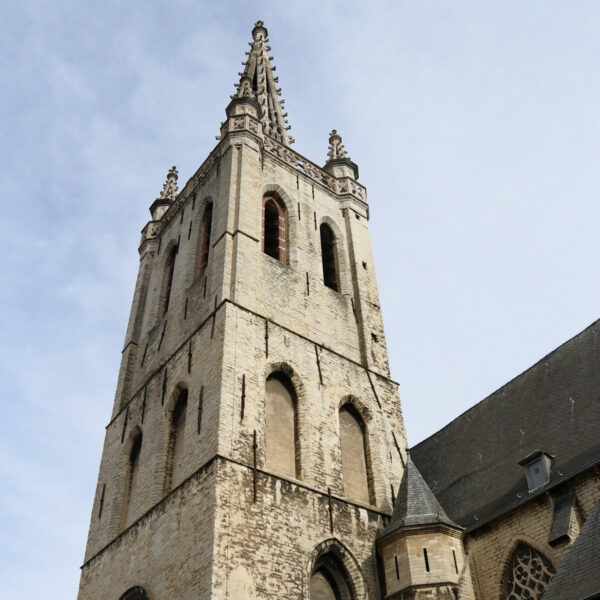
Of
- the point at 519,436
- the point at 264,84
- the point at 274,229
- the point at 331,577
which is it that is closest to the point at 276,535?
the point at 331,577

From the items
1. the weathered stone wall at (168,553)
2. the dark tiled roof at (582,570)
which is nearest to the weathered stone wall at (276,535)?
the weathered stone wall at (168,553)

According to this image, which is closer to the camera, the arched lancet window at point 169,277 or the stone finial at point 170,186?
the arched lancet window at point 169,277

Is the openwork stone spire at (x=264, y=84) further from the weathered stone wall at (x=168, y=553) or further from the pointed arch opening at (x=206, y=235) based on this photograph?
the weathered stone wall at (x=168, y=553)

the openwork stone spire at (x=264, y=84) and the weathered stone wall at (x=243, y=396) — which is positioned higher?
the openwork stone spire at (x=264, y=84)

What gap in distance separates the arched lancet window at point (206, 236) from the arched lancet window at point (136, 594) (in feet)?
24.9

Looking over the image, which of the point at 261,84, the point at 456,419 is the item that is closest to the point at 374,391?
the point at 456,419

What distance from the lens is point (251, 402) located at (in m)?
12.6

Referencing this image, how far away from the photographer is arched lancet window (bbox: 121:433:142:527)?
46.2 feet

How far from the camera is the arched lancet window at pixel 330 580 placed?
37.9 feet

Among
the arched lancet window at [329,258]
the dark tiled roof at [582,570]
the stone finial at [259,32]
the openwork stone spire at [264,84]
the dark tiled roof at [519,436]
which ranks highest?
the stone finial at [259,32]

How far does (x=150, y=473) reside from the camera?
13492 mm

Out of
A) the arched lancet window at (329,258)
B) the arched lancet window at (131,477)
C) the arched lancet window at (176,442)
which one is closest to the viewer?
the arched lancet window at (176,442)

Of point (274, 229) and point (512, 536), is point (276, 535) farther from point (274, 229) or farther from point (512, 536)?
point (274, 229)

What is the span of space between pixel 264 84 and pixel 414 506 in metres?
17.4
